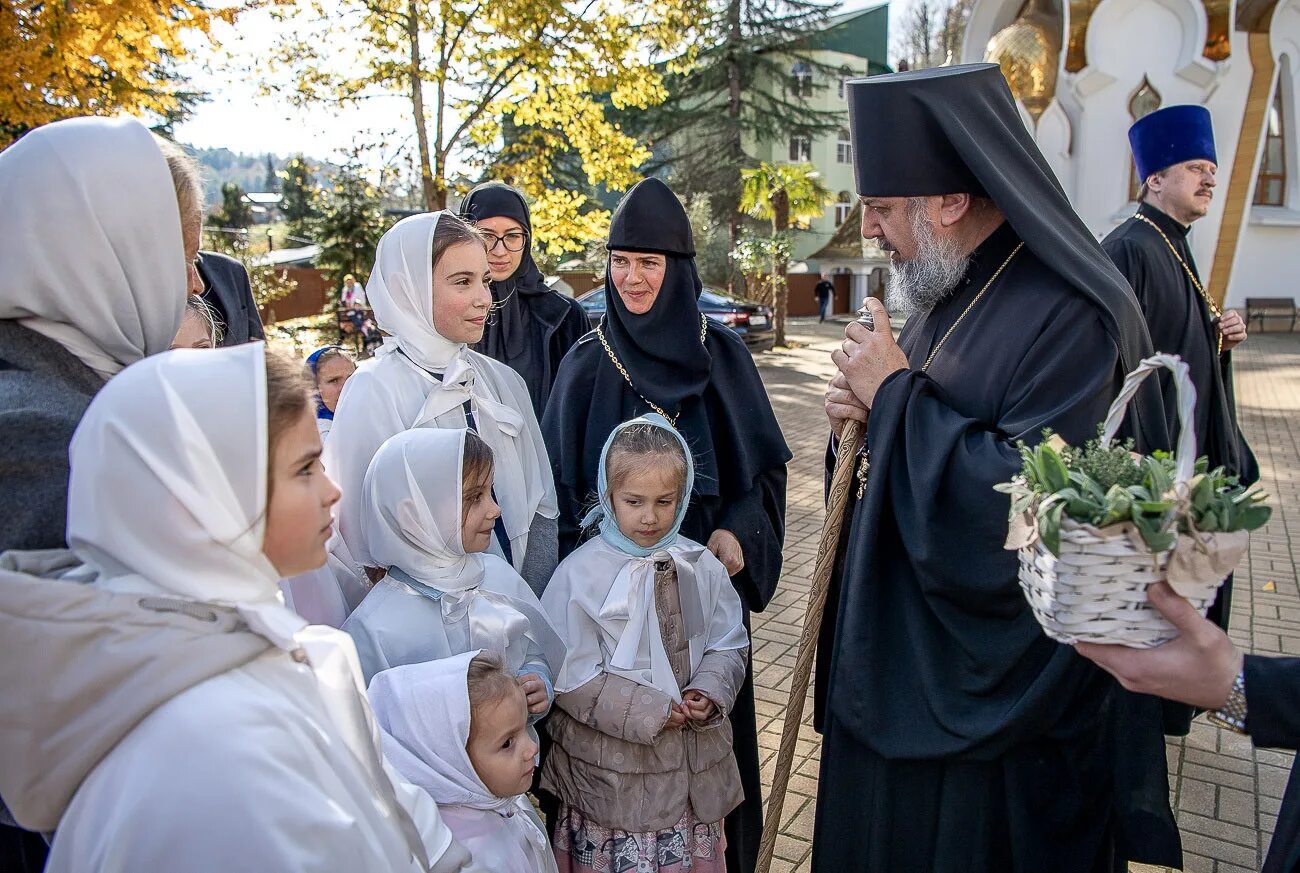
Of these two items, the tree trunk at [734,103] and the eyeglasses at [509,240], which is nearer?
the eyeglasses at [509,240]

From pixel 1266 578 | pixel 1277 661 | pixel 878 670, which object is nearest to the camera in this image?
pixel 1277 661

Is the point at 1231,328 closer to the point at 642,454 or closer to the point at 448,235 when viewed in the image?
the point at 642,454

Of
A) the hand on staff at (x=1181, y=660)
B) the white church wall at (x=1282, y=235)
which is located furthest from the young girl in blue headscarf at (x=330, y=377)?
the white church wall at (x=1282, y=235)

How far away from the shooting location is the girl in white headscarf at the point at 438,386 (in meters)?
3.01

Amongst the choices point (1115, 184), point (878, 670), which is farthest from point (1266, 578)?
point (1115, 184)

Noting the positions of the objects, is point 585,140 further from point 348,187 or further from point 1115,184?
point 1115,184

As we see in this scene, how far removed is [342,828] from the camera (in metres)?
1.36

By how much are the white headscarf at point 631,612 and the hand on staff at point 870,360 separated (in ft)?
2.43

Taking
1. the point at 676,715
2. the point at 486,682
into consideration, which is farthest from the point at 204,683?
the point at 676,715

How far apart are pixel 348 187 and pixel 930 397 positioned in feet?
65.4

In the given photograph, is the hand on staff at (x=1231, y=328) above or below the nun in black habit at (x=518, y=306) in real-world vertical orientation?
below

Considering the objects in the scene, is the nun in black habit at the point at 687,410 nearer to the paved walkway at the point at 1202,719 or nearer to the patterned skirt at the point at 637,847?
the patterned skirt at the point at 637,847

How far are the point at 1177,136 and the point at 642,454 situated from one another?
11.8ft

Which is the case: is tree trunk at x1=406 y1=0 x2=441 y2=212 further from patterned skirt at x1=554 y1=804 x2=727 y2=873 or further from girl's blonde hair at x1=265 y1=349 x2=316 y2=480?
girl's blonde hair at x1=265 y1=349 x2=316 y2=480
